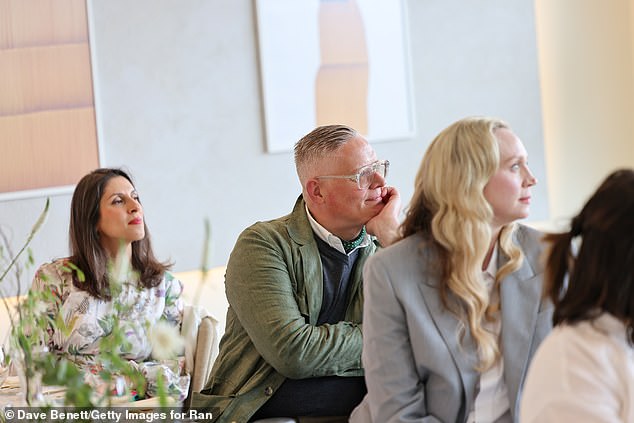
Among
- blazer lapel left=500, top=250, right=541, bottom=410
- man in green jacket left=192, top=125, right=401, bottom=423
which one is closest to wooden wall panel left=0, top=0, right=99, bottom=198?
man in green jacket left=192, top=125, right=401, bottom=423

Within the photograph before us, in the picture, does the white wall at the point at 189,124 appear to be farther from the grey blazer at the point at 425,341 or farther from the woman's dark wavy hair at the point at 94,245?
the grey blazer at the point at 425,341

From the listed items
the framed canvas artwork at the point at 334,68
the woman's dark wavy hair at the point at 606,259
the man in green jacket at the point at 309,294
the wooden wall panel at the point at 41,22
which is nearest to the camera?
the woman's dark wavy hair at the point at 606,259

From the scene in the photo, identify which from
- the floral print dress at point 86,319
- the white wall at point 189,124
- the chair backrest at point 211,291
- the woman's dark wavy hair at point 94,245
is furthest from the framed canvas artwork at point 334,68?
the floral print dress at point 86,319

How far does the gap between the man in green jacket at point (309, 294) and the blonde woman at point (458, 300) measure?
1.41ft

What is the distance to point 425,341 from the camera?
2.15 meters

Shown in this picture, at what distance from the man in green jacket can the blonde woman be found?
43 cm

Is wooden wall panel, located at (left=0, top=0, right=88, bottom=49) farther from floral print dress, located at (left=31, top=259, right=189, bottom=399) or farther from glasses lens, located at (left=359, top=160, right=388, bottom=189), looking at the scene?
glasses lens, located at (left=359, top=160, right=388, bottom=189)

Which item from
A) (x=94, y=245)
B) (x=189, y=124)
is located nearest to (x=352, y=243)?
(x=94, y=245)

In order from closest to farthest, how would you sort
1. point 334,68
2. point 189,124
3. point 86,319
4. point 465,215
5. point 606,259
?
1. point 606,259
2. point 465,215
3. point 86,319
4. point 189,124
5. point 334,68

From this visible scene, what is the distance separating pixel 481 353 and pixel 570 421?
579 mm

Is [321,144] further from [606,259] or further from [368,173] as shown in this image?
[606,259]

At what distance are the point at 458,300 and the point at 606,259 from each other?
655 millimetres

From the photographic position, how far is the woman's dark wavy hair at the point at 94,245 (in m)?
3.60

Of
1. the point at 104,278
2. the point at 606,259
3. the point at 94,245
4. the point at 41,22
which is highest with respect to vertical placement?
the point at 41,22
